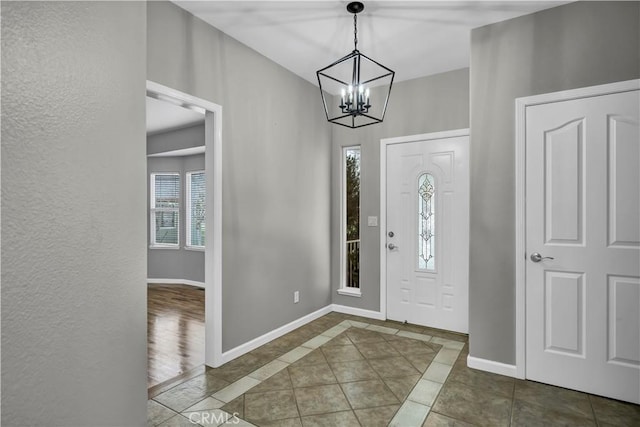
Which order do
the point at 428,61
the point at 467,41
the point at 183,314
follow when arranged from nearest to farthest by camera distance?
the point at 467,41 → the point at 428,61 → the point at 183,314

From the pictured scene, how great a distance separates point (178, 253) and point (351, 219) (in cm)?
363

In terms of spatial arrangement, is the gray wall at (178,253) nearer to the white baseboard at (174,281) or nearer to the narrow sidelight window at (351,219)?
the white baseboard at (174,281)

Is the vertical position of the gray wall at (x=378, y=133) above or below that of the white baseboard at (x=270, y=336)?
above

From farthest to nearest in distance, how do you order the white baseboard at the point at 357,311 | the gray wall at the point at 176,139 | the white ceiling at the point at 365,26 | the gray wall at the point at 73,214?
the gray wall at the point at 176,139, the white baseboard at the point at 357,311, the white ceiling at the point at 365,26, the gray wall at the point at 73,214

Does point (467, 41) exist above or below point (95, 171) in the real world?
above

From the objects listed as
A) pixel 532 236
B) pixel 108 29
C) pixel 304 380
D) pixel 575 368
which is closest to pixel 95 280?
pixel 108 29

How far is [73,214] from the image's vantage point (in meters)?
0.90

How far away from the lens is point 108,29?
3.26ft

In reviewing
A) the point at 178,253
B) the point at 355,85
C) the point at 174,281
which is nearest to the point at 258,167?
the point at 355,85

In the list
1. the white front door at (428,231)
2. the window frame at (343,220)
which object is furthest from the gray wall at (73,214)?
the window frame at (343,220)

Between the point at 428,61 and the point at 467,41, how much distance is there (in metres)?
0.44

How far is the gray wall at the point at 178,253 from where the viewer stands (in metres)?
6.29

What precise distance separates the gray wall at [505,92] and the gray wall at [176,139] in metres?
4.26

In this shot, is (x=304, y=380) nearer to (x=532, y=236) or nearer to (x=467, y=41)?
(x=532, y=236)
